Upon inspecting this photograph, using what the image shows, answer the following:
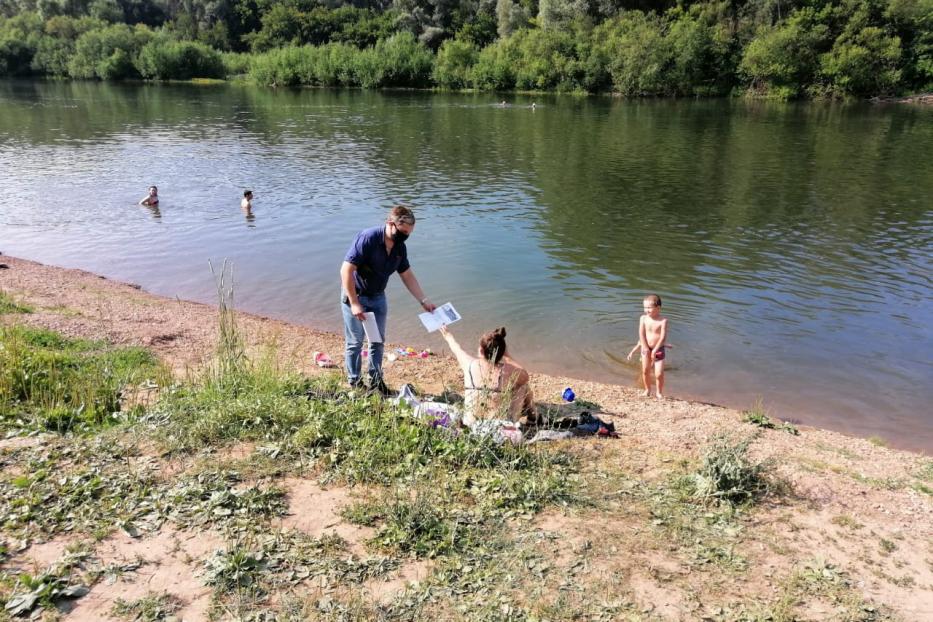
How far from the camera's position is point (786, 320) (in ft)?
39.9

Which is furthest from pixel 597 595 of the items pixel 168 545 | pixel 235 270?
pixel 235 270

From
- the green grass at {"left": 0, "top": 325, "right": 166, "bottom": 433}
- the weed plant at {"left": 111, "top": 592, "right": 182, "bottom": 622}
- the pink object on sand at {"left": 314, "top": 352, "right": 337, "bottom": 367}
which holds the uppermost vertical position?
the green grass at {"left": 0, "top": 325, "right": 166, "bottom": 433}

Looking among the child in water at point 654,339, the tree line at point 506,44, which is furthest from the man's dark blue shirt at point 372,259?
the tree line at point 506,44

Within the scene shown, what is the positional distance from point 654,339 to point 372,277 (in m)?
4.04

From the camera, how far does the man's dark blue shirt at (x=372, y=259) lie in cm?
700

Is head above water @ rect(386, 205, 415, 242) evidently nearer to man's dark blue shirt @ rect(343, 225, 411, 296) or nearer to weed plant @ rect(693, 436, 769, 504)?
man's dark blue shirt @ rect(343, 225, 411, 296)

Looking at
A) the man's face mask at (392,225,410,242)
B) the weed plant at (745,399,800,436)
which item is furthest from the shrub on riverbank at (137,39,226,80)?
the weed plant at (745,399,800,436)

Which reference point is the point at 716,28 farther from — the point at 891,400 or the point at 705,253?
the point at 891,400

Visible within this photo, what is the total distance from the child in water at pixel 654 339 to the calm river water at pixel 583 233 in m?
1.03

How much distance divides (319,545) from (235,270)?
12131 mm

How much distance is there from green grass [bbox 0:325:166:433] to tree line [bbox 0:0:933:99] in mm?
63903

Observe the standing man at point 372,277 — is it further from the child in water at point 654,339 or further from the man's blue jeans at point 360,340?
the child in water at point 654,339

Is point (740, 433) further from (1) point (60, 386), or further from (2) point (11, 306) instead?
(2) point (11, 306)

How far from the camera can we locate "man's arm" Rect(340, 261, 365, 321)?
6.98 metres
